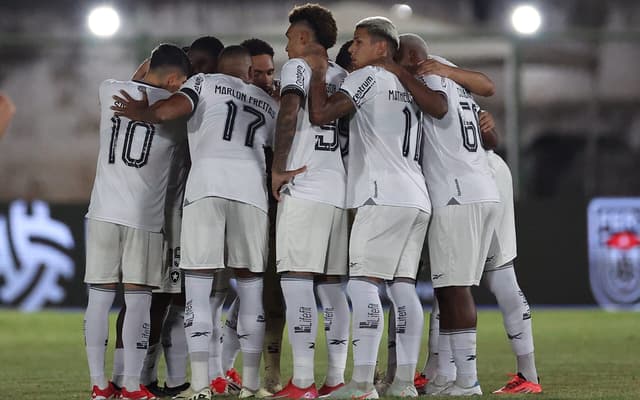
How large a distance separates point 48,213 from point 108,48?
11028 mm

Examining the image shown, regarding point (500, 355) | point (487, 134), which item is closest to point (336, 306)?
point (487, 134)

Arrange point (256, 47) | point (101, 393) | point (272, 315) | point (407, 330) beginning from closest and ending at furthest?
point (407, 330) → point (101, 393) → point (272, 315) → point (256, 47)

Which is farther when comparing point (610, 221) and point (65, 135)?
point (65, 135)

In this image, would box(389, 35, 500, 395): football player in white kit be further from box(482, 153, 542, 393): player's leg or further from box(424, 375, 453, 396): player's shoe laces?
box(482, 153, 542, 393): player's leg

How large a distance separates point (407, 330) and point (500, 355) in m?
→ 4.12

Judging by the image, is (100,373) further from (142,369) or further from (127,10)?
(127,10)

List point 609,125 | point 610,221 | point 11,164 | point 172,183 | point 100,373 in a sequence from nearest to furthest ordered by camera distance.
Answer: point 100,373 → point 172,183 → point 610,221 → point 11,164 → point 609,125

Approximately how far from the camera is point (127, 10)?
27.7 m

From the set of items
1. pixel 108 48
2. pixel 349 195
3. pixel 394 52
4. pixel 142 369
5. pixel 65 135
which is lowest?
pixel 142 369

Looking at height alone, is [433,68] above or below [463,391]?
above

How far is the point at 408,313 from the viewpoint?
791 cm

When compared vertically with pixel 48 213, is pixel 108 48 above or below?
above

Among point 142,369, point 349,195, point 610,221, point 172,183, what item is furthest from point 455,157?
point 610,221

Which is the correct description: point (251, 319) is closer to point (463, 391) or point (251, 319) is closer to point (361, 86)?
point (463, 391)
